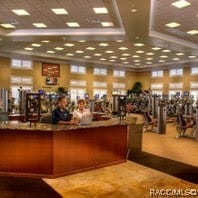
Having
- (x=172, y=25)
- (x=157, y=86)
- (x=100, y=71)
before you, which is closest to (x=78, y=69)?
(x=100, y=71)

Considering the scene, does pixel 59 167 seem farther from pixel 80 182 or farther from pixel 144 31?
pixel 144 31

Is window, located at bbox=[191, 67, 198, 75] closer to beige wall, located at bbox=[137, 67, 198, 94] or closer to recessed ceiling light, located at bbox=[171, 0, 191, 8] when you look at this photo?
beige wall, located at bbox=[137, 67, 198, 94]

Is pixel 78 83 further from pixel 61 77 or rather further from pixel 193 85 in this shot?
pixel 193 85

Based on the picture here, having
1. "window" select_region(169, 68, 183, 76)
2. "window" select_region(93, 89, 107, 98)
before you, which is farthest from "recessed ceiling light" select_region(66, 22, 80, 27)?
"window" select_region(169, 68, 183, 76)

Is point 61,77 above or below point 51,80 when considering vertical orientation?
above

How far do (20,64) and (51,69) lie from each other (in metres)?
2.34

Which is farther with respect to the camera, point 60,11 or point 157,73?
point 157,73

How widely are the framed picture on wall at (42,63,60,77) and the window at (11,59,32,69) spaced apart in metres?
1.09

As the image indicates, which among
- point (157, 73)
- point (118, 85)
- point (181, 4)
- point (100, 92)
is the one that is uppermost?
point (181, 4)

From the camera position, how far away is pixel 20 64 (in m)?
18.2

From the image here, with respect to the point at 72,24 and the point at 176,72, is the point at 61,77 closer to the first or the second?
the point at 176,72

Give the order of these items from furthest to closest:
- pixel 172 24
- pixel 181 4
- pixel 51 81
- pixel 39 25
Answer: pixel 51 81 → pixel 39 25 → pixel 172 24 → pixel 181 4

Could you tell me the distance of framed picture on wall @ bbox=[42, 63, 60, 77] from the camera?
19078 millimetres

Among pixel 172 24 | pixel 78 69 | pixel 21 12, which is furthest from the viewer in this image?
pixel 78 69
